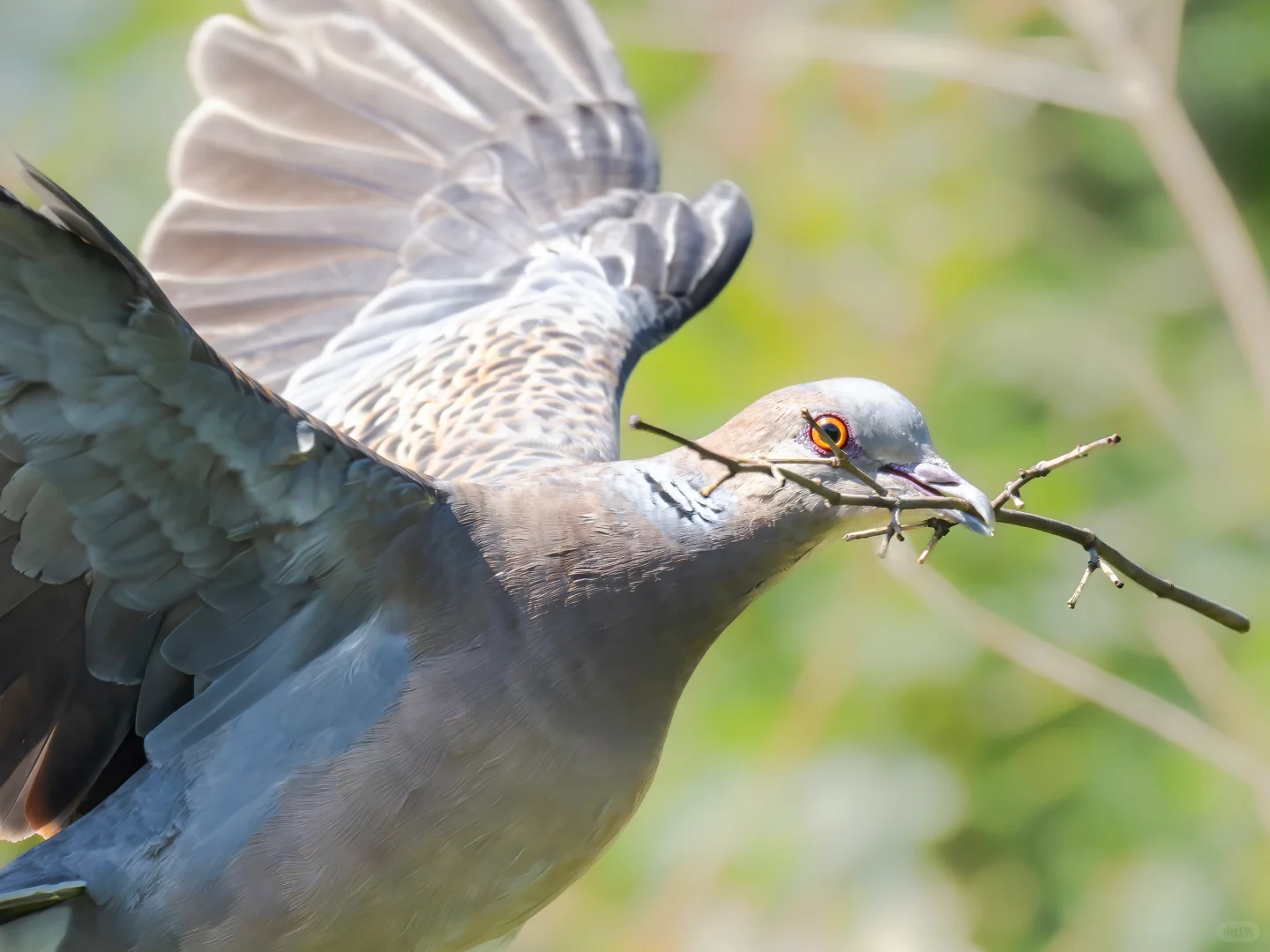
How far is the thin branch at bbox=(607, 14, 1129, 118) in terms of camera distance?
15.4ft

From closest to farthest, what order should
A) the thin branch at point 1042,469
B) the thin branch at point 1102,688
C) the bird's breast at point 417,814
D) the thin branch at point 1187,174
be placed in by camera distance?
the thin branch at point 1042,469
the bird's breast at point 417,814
the thin branch at point 1102,688
the thin branch at point 1187,174

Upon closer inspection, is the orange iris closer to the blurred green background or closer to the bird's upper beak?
the bird's upper beak

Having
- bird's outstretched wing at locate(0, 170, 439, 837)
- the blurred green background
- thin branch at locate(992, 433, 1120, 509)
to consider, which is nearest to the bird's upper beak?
thin branch at locate(992, 433, 1120, 509)

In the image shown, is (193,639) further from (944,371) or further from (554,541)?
(944,371)

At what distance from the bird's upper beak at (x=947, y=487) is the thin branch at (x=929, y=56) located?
1.79 m

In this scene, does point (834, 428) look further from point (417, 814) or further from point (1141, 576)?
point (417, 814)

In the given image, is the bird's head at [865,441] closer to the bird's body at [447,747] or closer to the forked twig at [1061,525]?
→ the bird's body at [447,747]

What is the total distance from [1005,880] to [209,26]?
3386 mm

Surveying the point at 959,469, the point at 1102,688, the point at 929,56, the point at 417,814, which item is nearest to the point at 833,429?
the point at 417,814

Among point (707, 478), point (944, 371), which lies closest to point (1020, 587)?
point (944, 371)

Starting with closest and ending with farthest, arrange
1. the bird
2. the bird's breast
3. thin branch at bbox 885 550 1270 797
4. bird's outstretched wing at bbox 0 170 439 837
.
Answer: bird's outstretched wing at bbox 0 170 439 837 → the bird → the bird's breast → thin branch at bbox 885 550 1270 797

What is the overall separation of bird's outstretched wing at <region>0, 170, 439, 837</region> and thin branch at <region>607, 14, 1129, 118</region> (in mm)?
2161

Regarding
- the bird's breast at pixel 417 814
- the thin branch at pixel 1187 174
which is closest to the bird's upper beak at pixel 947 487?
the bird's breast at pixel 417 814

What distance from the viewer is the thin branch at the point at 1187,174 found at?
14.4ft
